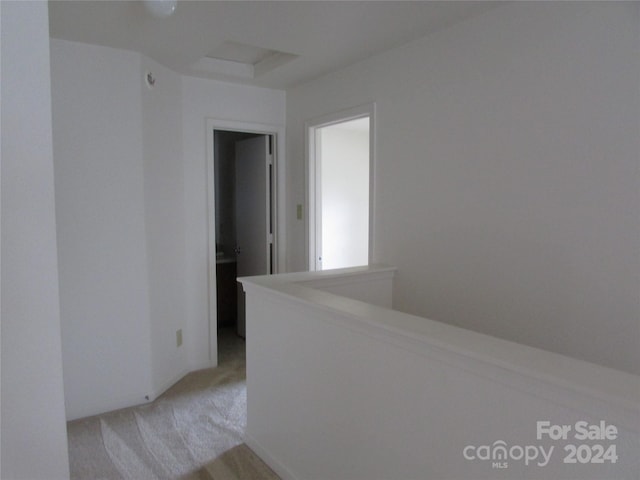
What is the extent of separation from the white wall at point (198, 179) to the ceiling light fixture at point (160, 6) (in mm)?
1380

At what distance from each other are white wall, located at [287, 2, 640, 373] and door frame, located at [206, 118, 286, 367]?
1.18m

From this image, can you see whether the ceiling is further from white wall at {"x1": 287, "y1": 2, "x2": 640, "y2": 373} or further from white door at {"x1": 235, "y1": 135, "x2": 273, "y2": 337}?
white door at {"x1": 235, "y1": 135, "x2": 273, "y2": 337}

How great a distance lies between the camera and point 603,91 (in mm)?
1868

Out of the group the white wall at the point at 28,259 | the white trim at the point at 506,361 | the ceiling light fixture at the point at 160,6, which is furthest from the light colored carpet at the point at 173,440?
the ceiling light fixture at the point at 160,6

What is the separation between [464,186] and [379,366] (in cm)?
134

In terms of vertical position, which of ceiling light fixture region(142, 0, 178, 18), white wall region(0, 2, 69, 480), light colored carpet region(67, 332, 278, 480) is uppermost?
ceiling light fixture region(142, 0, 178, 18)

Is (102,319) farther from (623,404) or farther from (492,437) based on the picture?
(623,404)

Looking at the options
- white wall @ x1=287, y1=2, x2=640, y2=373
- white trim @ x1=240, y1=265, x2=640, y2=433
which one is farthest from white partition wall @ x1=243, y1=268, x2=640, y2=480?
white wall @ x1=287, y1=2, x2=640, y2=373

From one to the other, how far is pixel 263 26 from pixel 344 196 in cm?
263

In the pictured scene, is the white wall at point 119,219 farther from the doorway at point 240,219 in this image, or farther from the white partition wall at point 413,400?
the white partition wall at point 413,400

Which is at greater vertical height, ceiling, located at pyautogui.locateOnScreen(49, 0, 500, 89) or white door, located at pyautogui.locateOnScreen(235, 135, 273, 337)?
ceiling, located at pyautogui.locateOnScreen(49, 0, 500, 89)

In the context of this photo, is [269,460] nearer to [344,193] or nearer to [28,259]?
[28,259]

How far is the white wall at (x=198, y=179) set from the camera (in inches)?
137

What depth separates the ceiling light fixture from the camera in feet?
6.64
